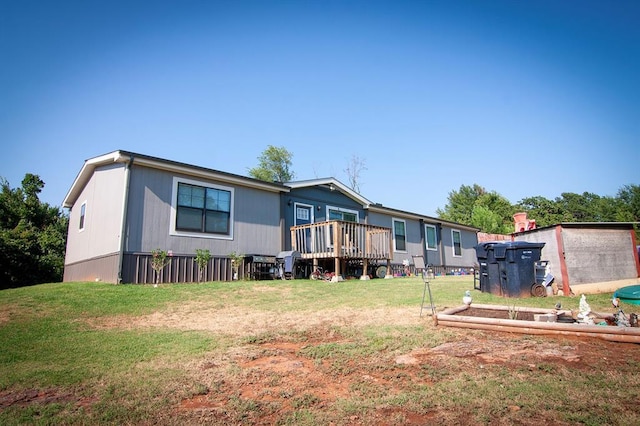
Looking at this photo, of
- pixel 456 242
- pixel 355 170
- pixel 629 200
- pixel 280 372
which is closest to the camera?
pixel 280 372

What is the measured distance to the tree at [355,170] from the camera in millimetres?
35656

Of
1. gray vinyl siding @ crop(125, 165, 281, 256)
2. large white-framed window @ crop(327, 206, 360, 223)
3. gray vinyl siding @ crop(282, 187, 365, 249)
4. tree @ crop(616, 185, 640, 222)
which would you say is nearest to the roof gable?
gray vinyl siding @ crop(125, 165, 281, 256)

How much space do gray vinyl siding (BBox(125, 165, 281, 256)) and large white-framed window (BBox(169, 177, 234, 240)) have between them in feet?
0.48

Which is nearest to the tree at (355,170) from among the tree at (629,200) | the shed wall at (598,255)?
the shed wall at (598,255)

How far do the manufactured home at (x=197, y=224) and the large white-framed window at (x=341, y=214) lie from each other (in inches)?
2.3

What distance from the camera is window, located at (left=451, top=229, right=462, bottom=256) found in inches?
934

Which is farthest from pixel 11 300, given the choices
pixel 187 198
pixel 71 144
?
pixel 71 144

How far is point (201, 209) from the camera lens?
38.5 feet

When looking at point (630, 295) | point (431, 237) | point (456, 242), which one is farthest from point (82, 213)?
point (456, 242)

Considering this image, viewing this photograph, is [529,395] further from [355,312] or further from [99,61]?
[99,61]

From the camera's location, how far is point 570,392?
296 cm

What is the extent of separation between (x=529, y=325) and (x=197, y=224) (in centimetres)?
968

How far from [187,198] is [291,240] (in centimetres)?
457

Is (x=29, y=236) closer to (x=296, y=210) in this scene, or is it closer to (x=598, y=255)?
(x=296, y=210)
